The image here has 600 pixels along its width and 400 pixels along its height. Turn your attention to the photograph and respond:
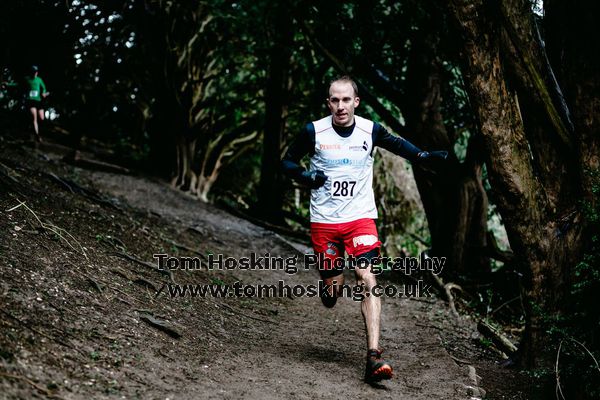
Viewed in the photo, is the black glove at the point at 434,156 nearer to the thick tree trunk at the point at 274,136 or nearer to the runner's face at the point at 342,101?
the runner's face at the point at 342,101

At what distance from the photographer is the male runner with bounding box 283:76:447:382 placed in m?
5.26

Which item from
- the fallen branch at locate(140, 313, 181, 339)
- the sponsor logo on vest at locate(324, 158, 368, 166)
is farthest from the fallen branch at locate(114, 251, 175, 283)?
the sponsor logo on vest at locate(324, 158, 368, 166)

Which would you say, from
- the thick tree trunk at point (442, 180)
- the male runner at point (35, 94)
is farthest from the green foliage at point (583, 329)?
the male runner at point (35, 94)

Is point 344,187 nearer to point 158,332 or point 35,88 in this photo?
point 158,332

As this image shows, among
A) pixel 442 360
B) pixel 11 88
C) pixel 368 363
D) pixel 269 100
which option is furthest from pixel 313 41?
pixel 11 88

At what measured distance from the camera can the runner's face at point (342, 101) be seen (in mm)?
5254

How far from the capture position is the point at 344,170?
5309 millimetres

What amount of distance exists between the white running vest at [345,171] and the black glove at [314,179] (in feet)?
0.83

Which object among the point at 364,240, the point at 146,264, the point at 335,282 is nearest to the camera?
the point at 364,240

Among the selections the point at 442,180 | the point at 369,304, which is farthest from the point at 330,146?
the point at 442,180

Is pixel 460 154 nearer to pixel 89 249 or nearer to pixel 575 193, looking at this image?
pixel 575 193

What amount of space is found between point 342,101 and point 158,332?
2445mm

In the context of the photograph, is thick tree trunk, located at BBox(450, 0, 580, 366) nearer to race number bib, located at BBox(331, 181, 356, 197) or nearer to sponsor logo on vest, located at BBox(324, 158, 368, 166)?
sponsor logo on vest, located at BBox(324, 158, 368, 166)

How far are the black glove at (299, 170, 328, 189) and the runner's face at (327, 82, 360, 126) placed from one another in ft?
1.76
